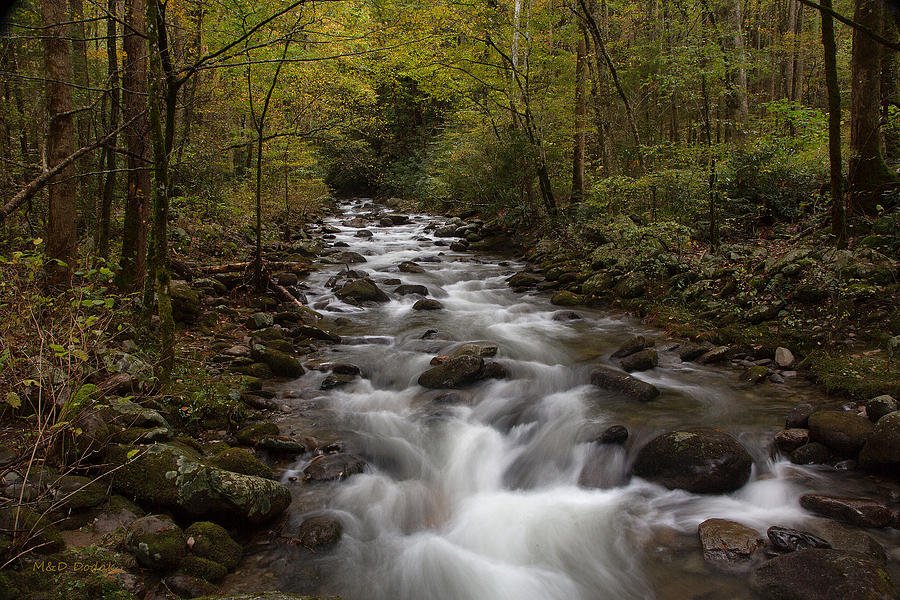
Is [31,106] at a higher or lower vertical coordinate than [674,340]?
higher

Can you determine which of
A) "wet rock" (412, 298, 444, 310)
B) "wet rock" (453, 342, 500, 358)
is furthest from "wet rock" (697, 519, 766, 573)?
"wet rock" (412, 298, 444, 310)

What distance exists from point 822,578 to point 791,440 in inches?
85.7

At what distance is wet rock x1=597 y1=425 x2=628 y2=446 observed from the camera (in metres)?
5.77

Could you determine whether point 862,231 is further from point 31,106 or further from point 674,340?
point 31,106

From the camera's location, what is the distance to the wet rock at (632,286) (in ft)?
34.6

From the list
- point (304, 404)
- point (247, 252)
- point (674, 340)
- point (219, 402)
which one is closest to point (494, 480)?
point (304, 404)

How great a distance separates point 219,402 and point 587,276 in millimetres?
8935

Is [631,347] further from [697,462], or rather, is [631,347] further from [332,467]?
[332,467]

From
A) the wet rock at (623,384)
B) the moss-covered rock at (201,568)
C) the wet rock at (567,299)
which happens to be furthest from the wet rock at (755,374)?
the moss-covered rock at (201,568)

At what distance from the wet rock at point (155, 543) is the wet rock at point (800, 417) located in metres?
5.92

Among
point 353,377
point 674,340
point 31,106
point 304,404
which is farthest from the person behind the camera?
point 31,106

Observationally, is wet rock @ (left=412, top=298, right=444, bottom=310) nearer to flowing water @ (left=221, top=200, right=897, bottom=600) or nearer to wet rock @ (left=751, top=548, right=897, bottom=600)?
flowing water @ (left=221, top=200, right=897, bottom=600)

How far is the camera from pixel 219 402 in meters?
5.66

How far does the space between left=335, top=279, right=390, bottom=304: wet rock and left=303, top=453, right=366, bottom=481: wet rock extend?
6410mm
